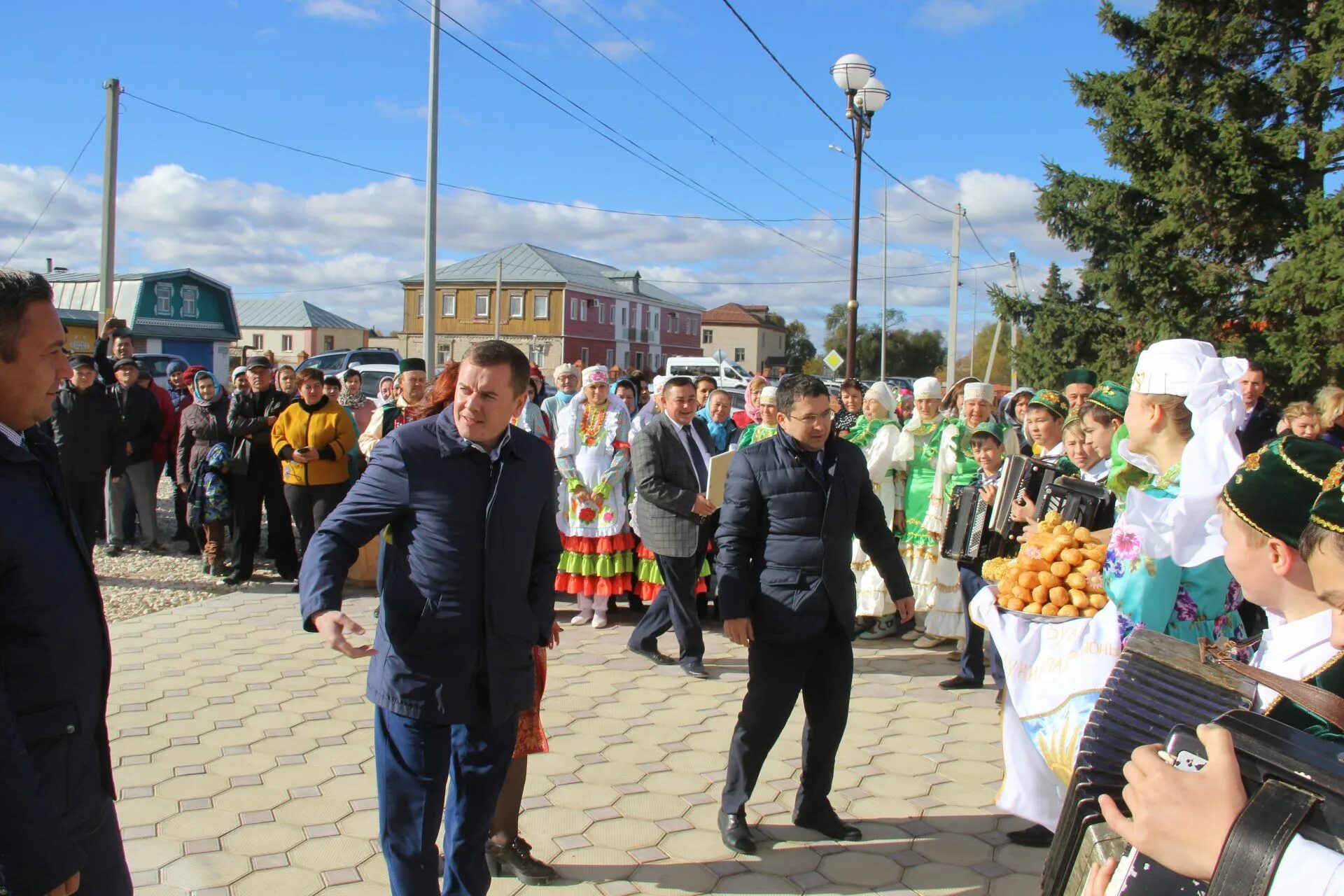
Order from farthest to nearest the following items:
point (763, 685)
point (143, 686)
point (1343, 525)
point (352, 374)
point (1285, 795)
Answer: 1. point (352, 374)
2. point (143, 686)
3. point (763, 685)
4. point (1343, 525)
5. point (1285, 795)

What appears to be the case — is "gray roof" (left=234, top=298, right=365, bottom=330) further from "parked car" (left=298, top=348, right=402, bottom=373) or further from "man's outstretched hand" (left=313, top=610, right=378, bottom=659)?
"man's outstretched hand" (left=313, top=610, right=378, bottom=659)

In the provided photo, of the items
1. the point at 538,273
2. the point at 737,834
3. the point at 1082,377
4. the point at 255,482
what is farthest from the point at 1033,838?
the point at 538,273

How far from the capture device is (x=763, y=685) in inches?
157

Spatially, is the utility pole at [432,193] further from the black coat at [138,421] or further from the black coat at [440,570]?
the black coat at [440,570]

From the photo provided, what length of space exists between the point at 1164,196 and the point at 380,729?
16.4m

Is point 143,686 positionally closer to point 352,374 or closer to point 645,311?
point 352,374

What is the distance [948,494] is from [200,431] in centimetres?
688

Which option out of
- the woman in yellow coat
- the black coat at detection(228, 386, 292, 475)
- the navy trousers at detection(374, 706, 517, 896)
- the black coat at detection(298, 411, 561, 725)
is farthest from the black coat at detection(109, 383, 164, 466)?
the navy trousers at detection(374, 706, 517, 896)

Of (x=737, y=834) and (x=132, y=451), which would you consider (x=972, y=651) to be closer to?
(x=737, y=834)

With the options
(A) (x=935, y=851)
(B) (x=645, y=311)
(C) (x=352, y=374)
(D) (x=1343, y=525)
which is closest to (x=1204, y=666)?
(D) (x=1343, y=525)

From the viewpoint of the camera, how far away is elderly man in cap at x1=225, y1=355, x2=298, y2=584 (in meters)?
8.70

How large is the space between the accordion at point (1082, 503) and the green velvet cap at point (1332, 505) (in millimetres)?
1910

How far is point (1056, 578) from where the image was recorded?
301 centimetres

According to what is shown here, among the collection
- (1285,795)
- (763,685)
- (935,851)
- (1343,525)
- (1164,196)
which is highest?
(1164,196)
